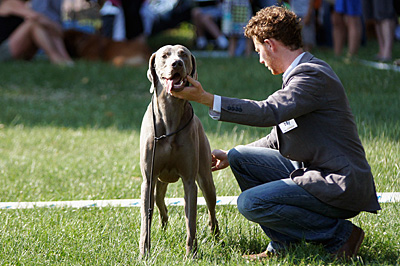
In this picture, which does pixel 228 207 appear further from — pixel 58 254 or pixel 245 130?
pixel 245 130

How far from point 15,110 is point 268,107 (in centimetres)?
650

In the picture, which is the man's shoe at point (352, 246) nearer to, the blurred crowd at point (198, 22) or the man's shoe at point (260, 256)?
the man's shoe at point (260, 256)

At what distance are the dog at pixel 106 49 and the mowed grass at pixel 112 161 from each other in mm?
462

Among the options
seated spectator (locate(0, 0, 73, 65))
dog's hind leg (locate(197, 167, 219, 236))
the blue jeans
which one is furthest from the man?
seated spectator (locate(0, 0, 73, 65))

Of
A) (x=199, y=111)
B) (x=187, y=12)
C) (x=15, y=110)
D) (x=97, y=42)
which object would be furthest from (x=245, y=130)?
(x=187, y=12)

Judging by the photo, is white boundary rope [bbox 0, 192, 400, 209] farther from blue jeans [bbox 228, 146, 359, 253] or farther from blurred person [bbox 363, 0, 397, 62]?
blurred person [bbox 363, 0, 397, 62]

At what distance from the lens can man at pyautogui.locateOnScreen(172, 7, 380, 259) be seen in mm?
3402

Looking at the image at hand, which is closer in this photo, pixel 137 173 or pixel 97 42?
pixel 137 173

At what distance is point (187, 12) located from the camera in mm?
16656

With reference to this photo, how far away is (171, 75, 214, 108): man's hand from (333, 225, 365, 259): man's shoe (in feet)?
4.30

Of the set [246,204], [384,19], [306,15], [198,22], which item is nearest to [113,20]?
[198,22]

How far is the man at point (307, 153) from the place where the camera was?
11.2ft

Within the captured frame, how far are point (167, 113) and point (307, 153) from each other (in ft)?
3.13

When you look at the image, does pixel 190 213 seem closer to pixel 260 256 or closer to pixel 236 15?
pixel 260 256
